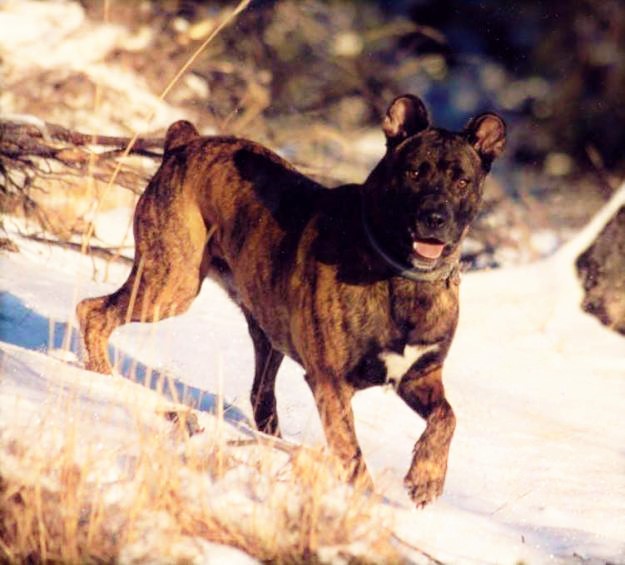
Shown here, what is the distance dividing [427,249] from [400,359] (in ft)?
1.46

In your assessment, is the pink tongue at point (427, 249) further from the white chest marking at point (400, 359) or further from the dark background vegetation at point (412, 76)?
the dark background vegetation at point (412, 76)

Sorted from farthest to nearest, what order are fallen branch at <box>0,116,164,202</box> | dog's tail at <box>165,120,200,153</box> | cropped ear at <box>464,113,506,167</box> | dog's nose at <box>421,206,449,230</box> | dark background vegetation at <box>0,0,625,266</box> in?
dark background vegetation at <box>0,0,625,266</box> → fallen branch at <box>0,116,164,202</box> → dog's tail at <box>165,120,200,153</box> → cropped ear at <box>464,113,506,167</box> → dog's nose at <box>421,206,449,230</box>

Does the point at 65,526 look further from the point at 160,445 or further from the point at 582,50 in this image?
the point at 582,50

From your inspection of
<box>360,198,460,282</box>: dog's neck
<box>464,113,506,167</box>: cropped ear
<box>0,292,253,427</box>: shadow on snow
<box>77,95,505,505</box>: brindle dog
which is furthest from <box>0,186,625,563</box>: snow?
<box>464,113,506,167</box>: cropped ear

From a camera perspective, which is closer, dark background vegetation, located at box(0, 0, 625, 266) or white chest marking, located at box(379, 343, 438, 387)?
white chest marking, located at box(379, 343, 438, 387)

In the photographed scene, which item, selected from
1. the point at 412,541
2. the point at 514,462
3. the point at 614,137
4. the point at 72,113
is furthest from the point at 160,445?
the point at 614,137

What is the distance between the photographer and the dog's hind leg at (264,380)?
5066mm

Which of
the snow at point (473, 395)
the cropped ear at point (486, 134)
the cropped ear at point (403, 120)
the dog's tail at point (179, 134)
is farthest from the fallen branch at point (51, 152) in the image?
the cropped ear at point (486, 134)

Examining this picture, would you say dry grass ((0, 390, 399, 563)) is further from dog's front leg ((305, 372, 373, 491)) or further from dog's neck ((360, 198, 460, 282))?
dog's neck ((360, 198, 460, 282))

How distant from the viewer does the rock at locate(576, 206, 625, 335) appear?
8.18 m

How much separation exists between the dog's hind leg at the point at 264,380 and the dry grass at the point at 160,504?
1728 mm

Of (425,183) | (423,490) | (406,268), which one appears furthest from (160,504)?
(425,183)

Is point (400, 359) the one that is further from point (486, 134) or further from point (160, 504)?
point (160, 504)

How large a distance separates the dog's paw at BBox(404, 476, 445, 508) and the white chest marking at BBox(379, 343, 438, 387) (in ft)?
1.35
